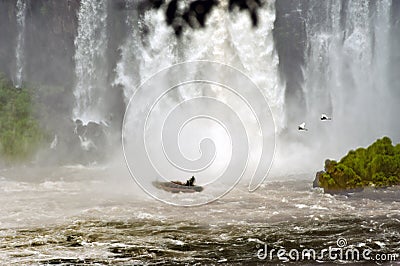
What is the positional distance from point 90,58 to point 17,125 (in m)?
9.15

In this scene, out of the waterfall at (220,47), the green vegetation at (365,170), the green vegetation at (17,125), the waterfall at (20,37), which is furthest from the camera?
the waterfall at (20,37)

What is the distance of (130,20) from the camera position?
47500mm

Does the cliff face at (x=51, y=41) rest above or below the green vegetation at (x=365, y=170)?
above

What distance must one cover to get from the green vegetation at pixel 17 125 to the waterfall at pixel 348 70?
26013mm

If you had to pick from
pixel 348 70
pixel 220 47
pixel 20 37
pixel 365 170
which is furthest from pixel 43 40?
pixel 365 170

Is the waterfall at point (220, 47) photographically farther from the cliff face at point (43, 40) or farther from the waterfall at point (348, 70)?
the cliff face at point (43, 40)

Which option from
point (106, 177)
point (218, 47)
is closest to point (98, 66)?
point (218, 47)

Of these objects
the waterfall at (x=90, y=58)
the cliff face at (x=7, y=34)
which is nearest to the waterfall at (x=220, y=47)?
the waterfall at (x=90, y=58)

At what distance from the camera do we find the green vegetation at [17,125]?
144ft

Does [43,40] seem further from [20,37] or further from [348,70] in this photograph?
[348,70]

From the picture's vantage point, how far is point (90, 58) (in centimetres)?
4781

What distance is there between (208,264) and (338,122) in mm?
36181

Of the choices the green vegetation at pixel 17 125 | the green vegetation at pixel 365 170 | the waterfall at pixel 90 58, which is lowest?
the green vegetation at pixel 365 170

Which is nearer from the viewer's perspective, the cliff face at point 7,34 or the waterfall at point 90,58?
the waterfall at point 90,58
